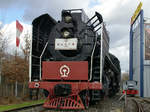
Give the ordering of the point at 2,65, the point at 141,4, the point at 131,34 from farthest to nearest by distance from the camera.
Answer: the point at 131,34, the point at 141,4, the point at 2,65

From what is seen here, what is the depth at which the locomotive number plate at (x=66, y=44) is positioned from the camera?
757cm

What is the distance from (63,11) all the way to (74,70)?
8.46 feet

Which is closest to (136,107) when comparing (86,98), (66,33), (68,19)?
(86,98)

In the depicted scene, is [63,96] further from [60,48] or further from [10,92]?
[10,92]

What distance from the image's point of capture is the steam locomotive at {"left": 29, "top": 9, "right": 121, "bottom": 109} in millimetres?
7016

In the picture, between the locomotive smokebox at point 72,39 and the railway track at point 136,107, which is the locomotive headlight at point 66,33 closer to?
the locomotive smokebox at point 72,39

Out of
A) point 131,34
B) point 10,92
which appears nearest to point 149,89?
point 131,34

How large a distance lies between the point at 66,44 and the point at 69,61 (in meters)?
0.72

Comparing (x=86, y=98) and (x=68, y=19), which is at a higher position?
(x=68, y=19)

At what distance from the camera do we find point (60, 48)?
7.71 metres

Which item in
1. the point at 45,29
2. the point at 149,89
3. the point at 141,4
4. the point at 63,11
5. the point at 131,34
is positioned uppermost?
the point at 141,4

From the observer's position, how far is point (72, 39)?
7605mm

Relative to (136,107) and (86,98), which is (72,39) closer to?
(86,98)

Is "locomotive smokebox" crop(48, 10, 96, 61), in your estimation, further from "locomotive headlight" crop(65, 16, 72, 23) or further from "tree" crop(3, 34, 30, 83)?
"tree" crop(3, 34, 30, 83)
